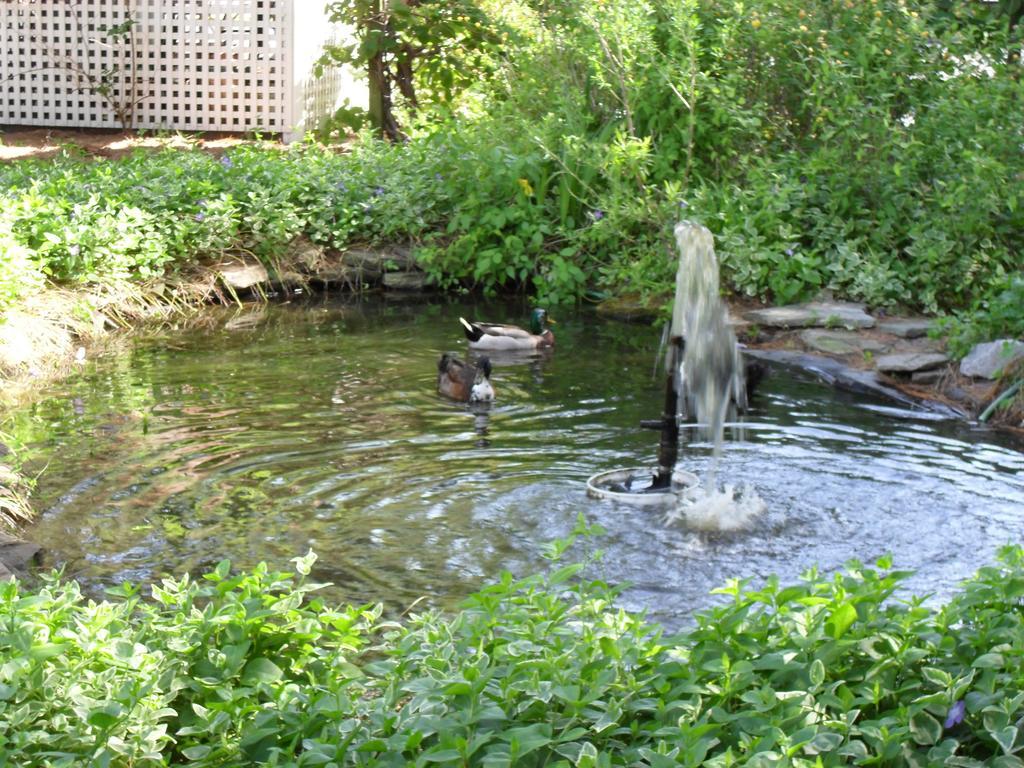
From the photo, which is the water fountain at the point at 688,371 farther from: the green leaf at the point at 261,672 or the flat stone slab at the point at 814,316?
the green leaf at the point at 261,672

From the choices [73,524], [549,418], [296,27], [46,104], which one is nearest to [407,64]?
[296,27]

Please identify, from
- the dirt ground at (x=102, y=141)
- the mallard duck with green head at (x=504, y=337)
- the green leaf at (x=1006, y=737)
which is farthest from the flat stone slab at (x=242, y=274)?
the green leaf at (x=1006, y=737)

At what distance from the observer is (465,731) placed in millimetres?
3027

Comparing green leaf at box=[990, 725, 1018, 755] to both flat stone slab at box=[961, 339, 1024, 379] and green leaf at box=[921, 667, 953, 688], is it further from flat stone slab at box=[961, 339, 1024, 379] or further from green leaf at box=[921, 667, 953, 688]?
flat stone slab at box=[961, 339, 1024, 379]

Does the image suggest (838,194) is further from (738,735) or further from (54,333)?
(738,735)

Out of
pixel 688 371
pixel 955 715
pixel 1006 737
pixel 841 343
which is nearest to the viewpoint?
pixel 1006 737

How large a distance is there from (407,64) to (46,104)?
6.25 m

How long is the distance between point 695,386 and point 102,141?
48.1ft

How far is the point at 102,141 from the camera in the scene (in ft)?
64.3

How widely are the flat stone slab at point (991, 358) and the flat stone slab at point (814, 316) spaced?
136 centimetres

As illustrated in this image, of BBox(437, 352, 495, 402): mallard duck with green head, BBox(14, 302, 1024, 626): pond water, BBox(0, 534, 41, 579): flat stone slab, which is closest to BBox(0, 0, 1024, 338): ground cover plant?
BBox(14, 302, 1024, 626): pond water

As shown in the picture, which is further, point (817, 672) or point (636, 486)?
point (636, 486)

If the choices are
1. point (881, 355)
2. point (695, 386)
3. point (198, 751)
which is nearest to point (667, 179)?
point (881, 355)

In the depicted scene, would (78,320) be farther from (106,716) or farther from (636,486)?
(106,716)
